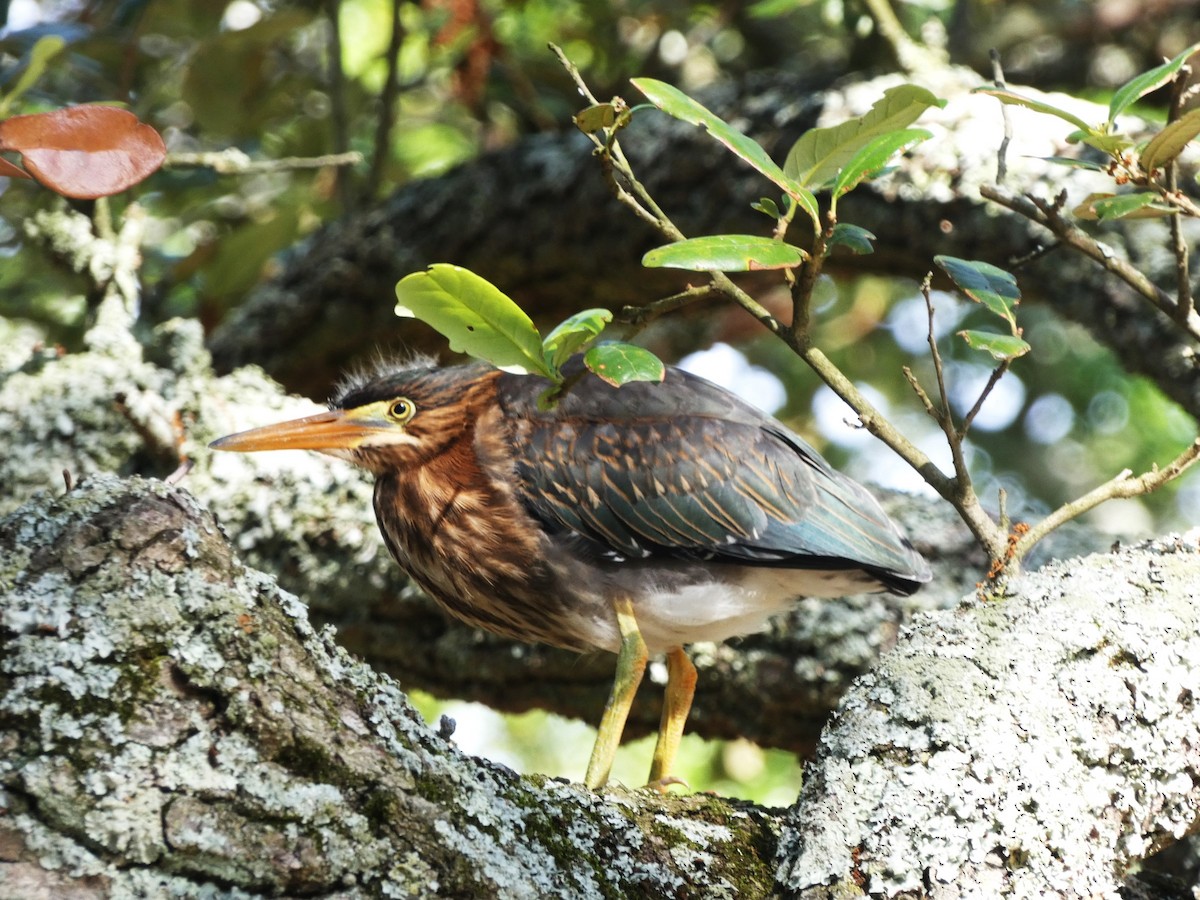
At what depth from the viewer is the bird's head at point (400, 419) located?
2.97m

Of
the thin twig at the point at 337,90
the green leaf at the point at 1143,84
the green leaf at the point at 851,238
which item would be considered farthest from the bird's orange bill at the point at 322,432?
the green leaf at the point at 1143,84

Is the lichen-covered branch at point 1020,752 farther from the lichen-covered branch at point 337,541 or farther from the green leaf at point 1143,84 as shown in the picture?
the lichen-covered branch at point 337,541

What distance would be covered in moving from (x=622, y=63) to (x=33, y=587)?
3.92 m

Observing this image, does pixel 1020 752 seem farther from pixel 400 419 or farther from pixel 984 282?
pixel 400 419

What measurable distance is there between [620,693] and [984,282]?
1098 mm

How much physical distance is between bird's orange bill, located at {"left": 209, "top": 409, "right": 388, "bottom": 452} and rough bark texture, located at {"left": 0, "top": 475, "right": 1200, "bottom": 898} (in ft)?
4.25

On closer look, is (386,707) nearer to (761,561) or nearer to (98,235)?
(761,561)

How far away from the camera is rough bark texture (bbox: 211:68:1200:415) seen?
11.2 ft

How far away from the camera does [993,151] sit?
3451 mm

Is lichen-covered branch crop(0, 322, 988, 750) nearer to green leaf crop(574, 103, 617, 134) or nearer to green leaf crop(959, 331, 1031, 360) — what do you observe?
green leaf crop(959, 331, 1031, 360)

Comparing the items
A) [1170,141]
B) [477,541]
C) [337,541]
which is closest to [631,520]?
[477,541]

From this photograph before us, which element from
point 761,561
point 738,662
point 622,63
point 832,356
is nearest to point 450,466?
point 761,561

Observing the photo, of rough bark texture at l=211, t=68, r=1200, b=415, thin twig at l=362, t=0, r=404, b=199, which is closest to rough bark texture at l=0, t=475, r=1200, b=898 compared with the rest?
rough bark texture at l=211, t=68, r=1200, b=415

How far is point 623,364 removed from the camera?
170 cm
